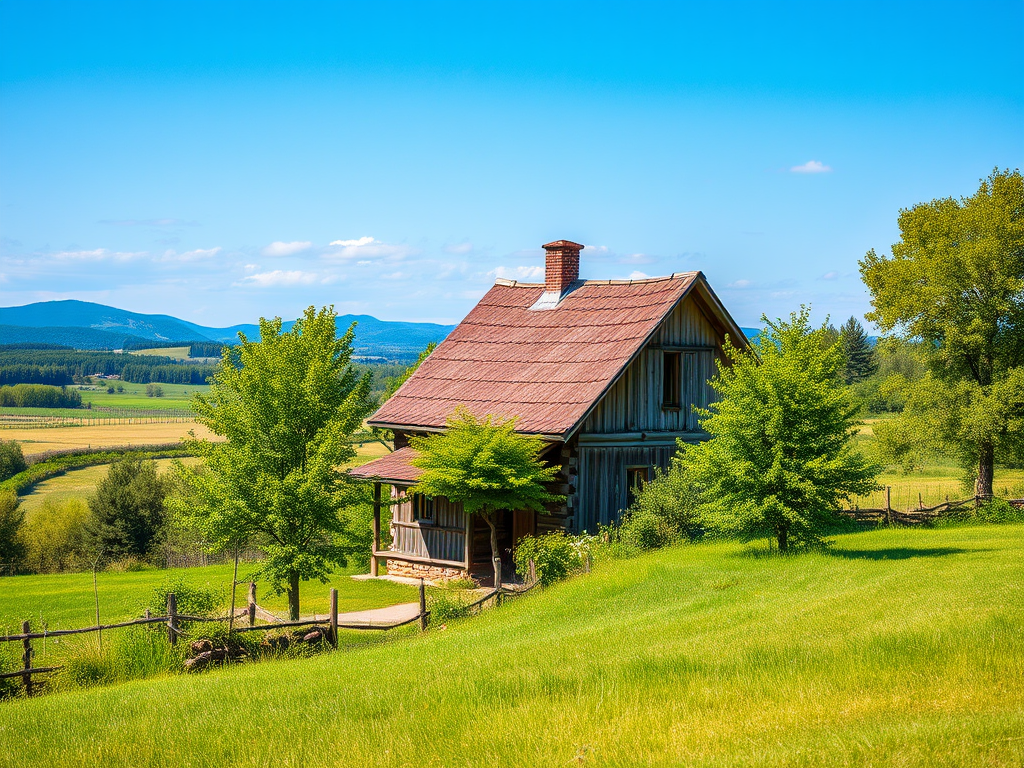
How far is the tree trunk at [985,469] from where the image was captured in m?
30.2

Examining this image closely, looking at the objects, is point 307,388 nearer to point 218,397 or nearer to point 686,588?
point 218,397

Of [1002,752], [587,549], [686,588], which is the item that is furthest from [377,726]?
[587,549]

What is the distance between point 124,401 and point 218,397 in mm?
177574

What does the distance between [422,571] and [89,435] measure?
108 metres

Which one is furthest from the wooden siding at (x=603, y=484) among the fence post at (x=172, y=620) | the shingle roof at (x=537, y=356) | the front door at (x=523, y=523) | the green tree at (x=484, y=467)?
the fence post at (x=172, y=620)

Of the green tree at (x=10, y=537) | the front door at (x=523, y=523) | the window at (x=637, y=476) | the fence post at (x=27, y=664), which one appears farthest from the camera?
the green tree at (x=10, y=537)

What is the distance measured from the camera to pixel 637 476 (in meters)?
26.1

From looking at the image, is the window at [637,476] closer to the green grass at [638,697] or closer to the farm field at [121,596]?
the farm field at [121,596]

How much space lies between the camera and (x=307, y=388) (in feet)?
64.7

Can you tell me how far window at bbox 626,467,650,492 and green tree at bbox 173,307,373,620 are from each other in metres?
8.51

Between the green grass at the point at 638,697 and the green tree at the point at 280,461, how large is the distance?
4.83 metres

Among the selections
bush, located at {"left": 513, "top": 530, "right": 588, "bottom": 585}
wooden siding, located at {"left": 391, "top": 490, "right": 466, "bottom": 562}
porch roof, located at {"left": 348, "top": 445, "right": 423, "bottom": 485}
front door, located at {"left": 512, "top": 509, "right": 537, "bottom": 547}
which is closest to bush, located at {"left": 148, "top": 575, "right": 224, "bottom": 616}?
porch roof, located at {"left": 348, "top": 445, "right": 423, "bottom": 485}

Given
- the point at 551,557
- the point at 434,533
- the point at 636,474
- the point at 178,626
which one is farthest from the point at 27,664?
the point at 636,474

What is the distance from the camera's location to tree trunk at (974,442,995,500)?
99.1ft
